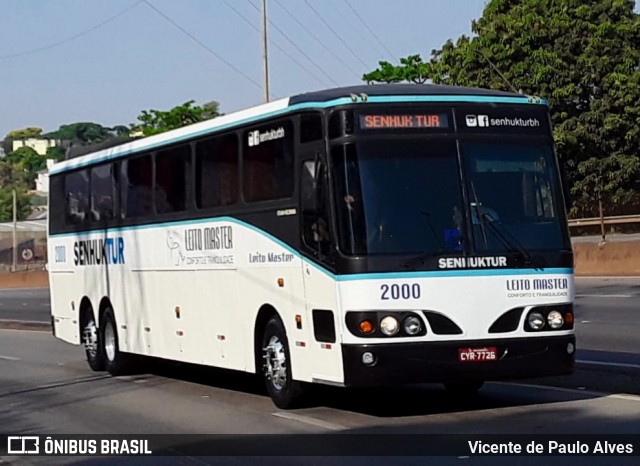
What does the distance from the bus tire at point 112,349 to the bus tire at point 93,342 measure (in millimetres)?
124

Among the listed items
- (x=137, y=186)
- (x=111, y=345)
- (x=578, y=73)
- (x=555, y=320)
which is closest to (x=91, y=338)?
(x=111, y=345)

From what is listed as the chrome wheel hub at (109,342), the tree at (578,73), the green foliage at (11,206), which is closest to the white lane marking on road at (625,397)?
the chrome wheel hub at (109,342)

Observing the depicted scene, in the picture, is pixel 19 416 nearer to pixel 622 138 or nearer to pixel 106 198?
pixel 106 198

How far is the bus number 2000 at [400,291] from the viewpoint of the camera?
37.9 ft

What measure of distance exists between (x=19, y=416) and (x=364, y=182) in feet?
17.0

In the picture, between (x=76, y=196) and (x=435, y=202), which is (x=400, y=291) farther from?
(x=76, y=196)

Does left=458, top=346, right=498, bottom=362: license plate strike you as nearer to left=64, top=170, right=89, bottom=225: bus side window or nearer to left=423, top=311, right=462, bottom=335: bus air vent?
left=423, top=311, right=462, bottom=335: bus air vent

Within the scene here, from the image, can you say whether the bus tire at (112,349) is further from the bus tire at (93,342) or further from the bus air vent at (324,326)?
the bus air vent at (324,326)

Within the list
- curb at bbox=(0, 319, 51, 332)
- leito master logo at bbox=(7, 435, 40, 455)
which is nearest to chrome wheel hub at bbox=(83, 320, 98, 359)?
leito master logo at bbox=(7, 435, 40, 455)

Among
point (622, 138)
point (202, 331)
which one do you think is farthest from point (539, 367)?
point (622, 138)

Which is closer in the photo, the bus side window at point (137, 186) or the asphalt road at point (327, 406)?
the asphalt road at point (327, 406)

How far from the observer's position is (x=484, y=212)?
11.9 meters

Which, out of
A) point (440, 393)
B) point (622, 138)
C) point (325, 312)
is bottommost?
point (440, 393)

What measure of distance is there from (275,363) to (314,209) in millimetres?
2080
